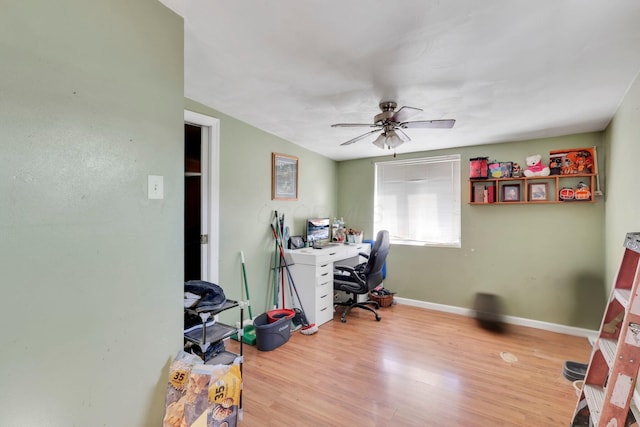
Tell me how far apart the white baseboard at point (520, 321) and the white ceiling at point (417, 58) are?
206cm

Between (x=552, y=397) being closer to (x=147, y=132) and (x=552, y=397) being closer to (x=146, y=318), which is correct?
(x=146, y=318)

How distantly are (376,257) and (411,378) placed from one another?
1273 mm

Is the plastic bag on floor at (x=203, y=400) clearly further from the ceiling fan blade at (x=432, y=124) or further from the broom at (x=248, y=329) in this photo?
the ceiling fan blade at (x=432, y=124)

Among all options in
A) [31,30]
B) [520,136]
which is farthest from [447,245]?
[31,30]

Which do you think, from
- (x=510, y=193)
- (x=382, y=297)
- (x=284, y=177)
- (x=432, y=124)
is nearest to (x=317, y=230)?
(x=284, y=177)

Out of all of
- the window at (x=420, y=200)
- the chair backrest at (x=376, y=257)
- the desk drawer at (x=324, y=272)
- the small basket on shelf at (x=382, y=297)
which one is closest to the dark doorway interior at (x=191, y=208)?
the desk drawer at (x=324, y=272)

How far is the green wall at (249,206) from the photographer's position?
103 inches

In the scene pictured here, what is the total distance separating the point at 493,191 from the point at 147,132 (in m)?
3.44

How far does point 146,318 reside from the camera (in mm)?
1283

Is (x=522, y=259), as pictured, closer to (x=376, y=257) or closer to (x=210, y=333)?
(x=376, y=257)

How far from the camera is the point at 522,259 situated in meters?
3.18

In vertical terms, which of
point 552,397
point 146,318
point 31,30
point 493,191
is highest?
point 31,30

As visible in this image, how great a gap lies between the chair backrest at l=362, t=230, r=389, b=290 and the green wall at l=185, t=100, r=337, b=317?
1006 millimetres

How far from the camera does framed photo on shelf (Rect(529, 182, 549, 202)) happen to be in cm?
302
